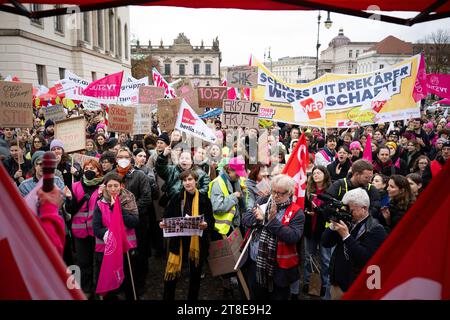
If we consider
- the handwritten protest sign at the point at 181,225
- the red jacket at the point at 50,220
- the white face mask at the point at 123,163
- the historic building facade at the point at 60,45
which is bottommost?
the handwritten protest sign at the point at 181,225

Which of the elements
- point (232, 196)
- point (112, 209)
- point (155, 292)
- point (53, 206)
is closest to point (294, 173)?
point (232, 196)

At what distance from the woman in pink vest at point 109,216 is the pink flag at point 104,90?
7.18m

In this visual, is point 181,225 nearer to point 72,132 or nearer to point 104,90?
point 72,132

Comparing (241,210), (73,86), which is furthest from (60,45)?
(241,210)

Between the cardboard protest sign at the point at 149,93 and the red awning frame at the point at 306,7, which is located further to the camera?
the cardboard protest sign at the point at 149,93

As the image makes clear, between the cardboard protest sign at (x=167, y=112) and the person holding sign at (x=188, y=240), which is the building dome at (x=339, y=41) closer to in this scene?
the cardboard protest sign at (x=167, y=112)

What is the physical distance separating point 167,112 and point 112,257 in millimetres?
3874

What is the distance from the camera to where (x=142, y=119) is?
836 centimetres

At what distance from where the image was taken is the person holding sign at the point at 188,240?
3.85 meters

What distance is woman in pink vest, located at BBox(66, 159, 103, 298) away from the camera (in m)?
4.21

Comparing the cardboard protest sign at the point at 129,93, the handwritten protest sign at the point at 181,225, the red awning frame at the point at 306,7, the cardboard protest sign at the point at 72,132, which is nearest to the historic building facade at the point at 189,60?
the cardboard protest sign at the point at 129,93

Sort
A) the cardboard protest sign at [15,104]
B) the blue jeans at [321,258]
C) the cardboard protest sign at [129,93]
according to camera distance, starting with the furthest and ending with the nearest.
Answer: the cardboard protest sign at [129,93] < the cardboard protest sign at [15,104] < the blue jeans at [321,258]

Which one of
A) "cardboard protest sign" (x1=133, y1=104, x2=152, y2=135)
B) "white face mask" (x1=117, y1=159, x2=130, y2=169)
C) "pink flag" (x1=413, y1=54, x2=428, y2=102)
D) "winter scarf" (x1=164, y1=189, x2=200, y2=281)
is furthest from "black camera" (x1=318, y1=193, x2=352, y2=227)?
"pink flag" (x1=413, y1=54, x2=428, y2=102)
